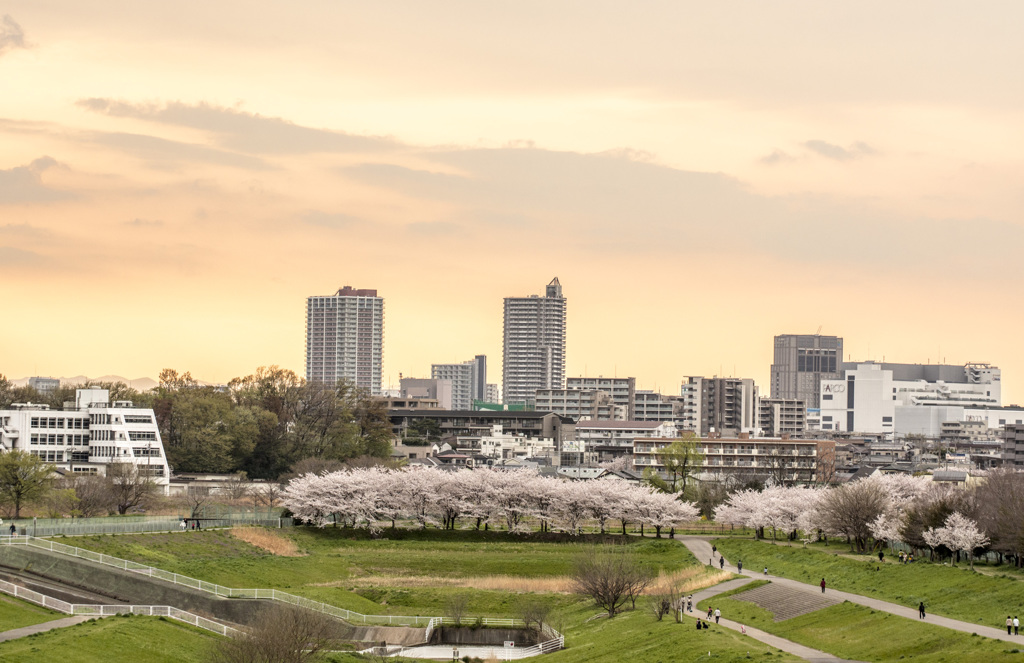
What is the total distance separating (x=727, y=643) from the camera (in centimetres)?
5497

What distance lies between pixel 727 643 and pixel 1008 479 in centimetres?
4413

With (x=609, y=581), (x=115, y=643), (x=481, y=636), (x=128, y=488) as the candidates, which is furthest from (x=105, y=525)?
(x=609, y=581)

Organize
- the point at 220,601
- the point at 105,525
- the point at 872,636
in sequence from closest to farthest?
the point at 872,636, the point at 220,601, the point at 105,525

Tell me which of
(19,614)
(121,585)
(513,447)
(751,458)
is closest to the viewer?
(19,614)

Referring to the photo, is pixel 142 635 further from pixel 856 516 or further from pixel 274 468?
pixel 274 468

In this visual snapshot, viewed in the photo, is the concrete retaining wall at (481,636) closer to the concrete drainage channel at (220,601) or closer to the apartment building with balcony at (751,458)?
the concrete drainage channel at (220,601)

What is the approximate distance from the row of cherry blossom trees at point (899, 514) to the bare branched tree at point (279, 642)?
39006 mm

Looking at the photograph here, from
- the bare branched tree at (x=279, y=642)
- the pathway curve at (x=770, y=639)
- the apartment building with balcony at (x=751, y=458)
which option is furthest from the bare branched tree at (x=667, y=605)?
the apartment building with balcony at (x=751, y=458)

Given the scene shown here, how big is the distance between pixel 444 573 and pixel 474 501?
1966 centimetres

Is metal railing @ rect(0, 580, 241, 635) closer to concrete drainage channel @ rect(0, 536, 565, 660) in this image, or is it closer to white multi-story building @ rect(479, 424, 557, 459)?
concrete drainage channel @ rect(0, 536, 565, 660)

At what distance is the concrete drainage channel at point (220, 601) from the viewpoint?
61000 millimetres

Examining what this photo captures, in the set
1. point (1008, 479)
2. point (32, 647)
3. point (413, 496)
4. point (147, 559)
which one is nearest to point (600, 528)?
point (413, 496)

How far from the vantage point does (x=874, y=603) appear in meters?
65.3

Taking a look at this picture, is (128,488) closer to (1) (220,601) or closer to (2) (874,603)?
(1) (220,601)
